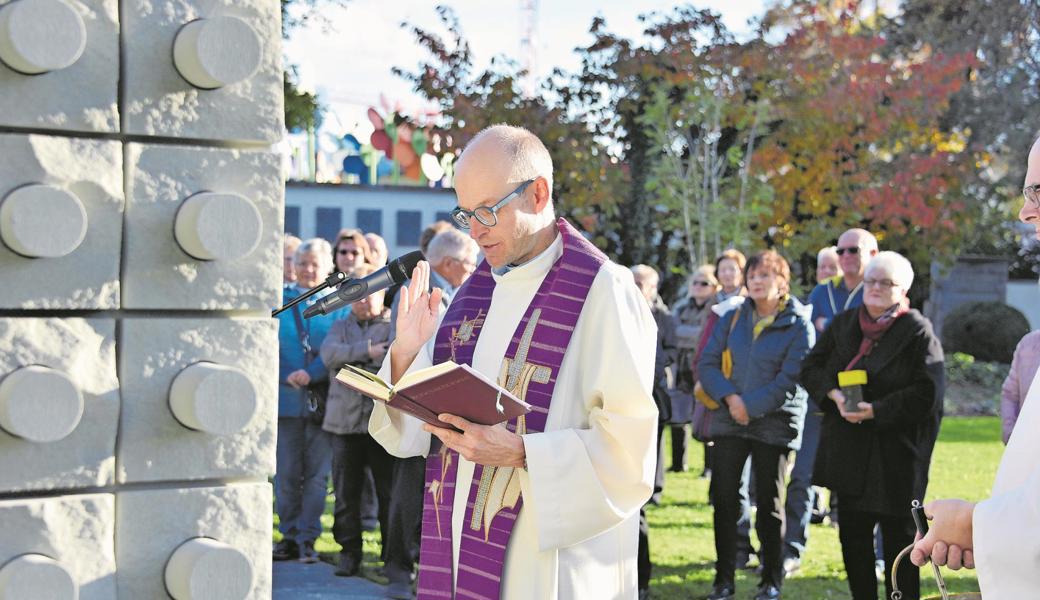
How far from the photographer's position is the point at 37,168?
2625 mm

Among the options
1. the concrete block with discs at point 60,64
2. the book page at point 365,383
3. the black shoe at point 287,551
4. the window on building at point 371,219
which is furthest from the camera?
the window on building at point 371,219

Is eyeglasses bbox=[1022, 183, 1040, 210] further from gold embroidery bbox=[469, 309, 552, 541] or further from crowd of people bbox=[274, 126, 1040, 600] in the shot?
gold embroidery bbox=[469, 309, 552, 541]

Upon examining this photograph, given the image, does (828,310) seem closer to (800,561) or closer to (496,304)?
(800,561)

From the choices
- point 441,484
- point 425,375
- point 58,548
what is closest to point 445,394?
point 425,375

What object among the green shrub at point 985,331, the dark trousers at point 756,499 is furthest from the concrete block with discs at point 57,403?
the green shrub at point 985,331

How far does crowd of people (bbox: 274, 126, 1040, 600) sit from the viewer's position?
376 cm

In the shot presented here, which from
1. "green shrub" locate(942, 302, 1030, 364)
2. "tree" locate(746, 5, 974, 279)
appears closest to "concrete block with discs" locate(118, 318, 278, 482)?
"tree" locate(746, 5, 974, 279)

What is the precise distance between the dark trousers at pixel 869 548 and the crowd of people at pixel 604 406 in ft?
0.04

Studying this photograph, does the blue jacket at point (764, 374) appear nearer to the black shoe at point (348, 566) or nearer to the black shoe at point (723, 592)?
the black shoe at point (723, 592)

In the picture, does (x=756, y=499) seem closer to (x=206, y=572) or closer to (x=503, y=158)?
(x=503, y=158)

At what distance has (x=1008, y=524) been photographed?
9.14 ft

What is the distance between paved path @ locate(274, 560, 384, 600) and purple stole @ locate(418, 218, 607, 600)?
4.10 meters

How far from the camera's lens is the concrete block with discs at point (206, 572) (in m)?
2.78

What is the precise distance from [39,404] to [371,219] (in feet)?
107
